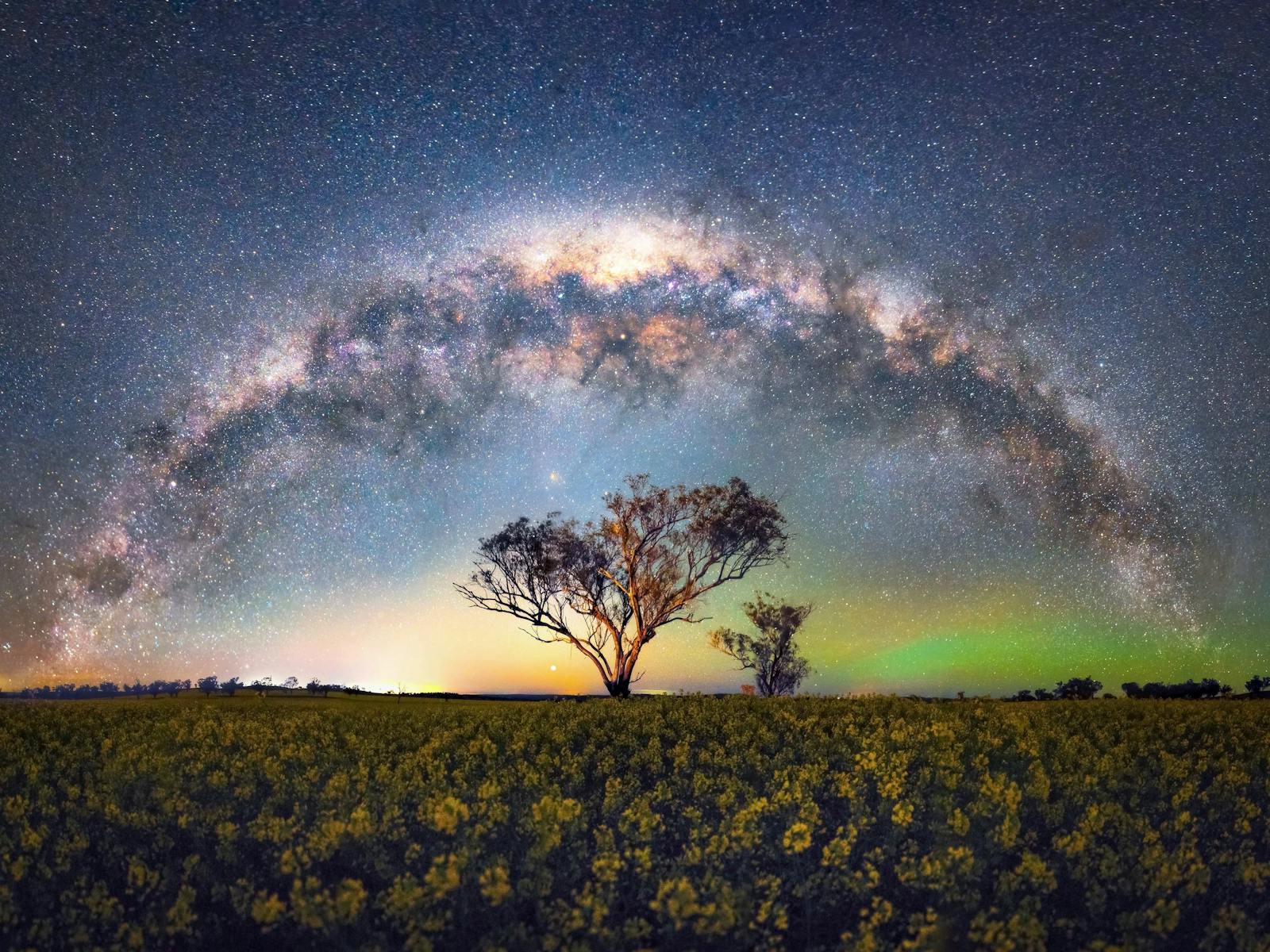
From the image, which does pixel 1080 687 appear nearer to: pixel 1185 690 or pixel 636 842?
pixel 1185 690

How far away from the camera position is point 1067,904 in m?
10.1

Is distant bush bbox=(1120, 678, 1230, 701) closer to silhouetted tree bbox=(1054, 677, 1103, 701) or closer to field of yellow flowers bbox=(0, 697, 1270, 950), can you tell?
silhouetted tree bbox=(1054, 677, 1103, 701)

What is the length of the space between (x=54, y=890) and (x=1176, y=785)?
1549cm

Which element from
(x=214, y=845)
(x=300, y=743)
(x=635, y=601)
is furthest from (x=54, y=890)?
(x=635, y=601)

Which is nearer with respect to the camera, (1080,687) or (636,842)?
(636,842)

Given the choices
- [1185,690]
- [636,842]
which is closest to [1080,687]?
[1185,690]

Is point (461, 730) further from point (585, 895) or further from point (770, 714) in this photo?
point (585, 895)

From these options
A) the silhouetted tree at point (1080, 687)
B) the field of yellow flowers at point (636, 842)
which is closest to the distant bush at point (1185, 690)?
the silhouetted tree at point (1080, 687)

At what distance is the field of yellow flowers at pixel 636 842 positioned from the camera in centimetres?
796

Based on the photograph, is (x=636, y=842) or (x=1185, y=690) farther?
(x=1185, y=690)

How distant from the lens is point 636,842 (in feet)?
33.9

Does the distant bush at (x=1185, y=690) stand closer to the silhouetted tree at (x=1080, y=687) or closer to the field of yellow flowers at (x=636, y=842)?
the silhouetted tree at (x=1080, y=687)

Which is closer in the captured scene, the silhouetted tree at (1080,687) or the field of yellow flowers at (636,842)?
the field of yellow flowers at (636,842)

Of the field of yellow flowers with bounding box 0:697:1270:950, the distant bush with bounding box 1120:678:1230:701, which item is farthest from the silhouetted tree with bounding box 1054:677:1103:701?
the field of yellow flowers with bounding box 0:697:1270:950
